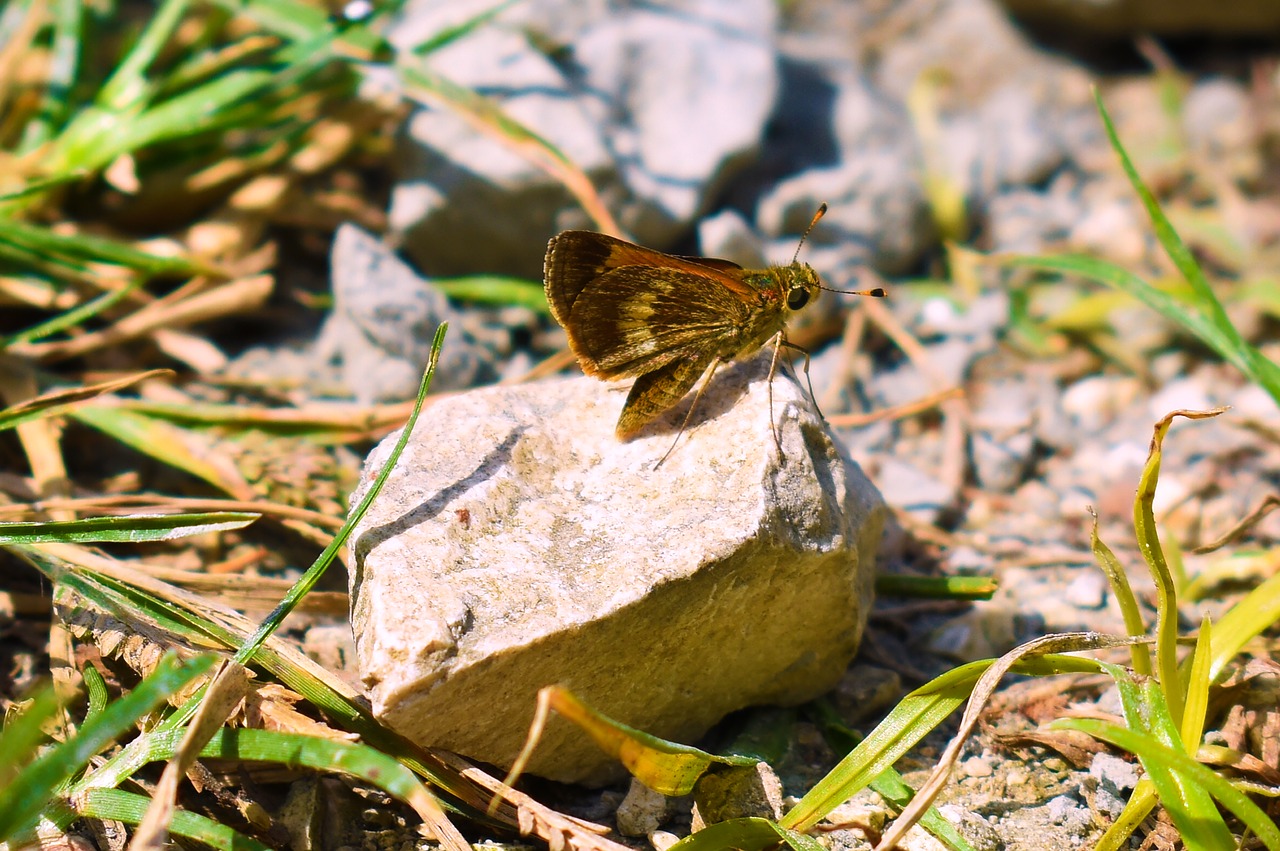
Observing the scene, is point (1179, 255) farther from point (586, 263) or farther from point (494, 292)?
point (494, 292)

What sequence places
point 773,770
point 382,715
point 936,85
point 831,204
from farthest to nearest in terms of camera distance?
point 936,85 < point 831,204 < point 773,770 < point 382,715

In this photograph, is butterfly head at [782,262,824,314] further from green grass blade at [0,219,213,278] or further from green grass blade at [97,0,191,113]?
green grass blade at [97,0,191,113]

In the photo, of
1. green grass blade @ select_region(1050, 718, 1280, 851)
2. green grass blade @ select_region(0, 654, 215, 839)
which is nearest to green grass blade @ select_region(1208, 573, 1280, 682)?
green grass blade @ select_region(1050, 718, 1280, 851)

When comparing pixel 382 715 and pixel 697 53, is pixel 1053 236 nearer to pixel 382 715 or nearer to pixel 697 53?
pixel 697 53

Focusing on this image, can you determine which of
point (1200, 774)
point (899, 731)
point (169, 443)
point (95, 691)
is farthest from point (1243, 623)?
point (169, 443)

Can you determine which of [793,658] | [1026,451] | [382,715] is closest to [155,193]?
[382,715]

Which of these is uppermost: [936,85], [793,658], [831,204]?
[936,85]
